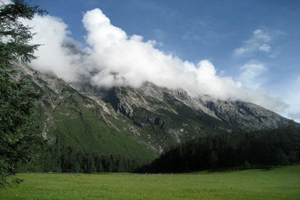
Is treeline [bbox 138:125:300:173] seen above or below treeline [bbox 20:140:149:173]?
above

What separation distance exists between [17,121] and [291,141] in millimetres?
122398

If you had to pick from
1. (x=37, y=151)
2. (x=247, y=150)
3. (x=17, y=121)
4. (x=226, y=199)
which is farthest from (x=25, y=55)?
(x=247, y=150)

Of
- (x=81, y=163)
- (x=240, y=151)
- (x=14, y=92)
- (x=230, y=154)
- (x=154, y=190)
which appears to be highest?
(x=14, y=92)

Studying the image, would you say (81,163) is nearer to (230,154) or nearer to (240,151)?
(230,154)

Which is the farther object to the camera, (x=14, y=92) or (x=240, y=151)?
(x=240, y=151)

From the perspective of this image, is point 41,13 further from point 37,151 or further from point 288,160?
point 288,160

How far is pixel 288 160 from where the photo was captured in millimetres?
88750

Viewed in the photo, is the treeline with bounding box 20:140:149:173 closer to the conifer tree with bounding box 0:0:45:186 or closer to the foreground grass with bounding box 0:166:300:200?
the foreground grass with bounding box 0:166:300:200

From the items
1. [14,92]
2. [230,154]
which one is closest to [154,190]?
[14,92]

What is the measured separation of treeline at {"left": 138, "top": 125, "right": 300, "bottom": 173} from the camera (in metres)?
99.1

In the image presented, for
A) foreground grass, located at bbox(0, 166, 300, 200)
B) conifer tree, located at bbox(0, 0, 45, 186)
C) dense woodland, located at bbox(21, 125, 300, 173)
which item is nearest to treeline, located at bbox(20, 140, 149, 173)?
dense woodland, located at bbox(21, 125, 300, 173)

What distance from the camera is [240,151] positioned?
374ft

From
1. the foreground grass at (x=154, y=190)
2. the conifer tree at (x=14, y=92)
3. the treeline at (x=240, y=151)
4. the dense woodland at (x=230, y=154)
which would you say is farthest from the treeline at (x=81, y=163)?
the conifer tree at (x=14, y=92)

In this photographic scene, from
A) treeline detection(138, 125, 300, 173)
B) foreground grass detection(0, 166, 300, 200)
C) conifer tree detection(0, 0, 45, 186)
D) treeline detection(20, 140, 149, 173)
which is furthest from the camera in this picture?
treeline detection(20, 140, 149, 173)
